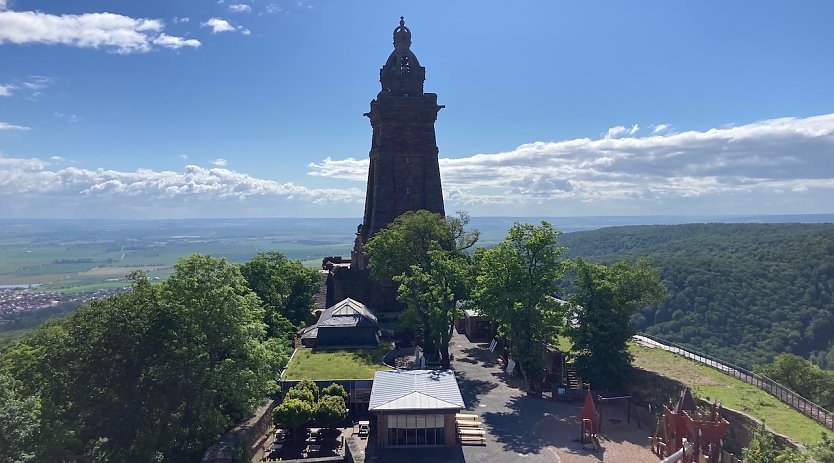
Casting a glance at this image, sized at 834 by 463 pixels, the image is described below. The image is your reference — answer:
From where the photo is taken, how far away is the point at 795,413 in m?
25.9

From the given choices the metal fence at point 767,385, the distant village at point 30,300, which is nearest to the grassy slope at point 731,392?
the metal fence at point 767,385

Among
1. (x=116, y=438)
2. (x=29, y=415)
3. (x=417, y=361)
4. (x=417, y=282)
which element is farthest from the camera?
(x=417, y=282)

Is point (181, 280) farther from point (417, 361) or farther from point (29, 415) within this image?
point (417, 361)

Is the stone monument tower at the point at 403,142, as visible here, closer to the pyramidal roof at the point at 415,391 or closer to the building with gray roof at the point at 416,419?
the pyramidal roof at the point at 415,391

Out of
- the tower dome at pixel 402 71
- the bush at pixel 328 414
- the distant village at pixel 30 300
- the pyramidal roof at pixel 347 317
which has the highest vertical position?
the tower dome at pixel 402 71

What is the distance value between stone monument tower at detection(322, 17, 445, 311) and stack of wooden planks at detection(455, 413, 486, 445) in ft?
71.1

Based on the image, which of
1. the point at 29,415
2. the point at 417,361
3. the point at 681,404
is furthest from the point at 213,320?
the point at 681,404

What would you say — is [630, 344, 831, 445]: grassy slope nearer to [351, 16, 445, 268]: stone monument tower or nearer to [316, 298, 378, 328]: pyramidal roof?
[316, 298, 378, 328]: pyramidal roof

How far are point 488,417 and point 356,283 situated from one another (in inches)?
910

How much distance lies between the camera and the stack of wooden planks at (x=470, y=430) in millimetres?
25172

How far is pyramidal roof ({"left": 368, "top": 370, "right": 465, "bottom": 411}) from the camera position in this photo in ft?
79.0

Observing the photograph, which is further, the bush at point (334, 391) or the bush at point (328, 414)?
the bush at point (334, 391)

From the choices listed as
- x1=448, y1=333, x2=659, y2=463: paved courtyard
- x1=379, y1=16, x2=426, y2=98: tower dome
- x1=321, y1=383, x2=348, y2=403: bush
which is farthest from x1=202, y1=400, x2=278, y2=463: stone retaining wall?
x1=379, y1=16, x2=426, y2=98: tower dome

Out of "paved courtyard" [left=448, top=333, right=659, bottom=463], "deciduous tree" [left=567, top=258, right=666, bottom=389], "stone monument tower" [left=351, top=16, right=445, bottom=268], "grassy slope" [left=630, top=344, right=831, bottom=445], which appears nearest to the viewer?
"grassy slope" [left=630, top=344, right=831, bottom=445]
